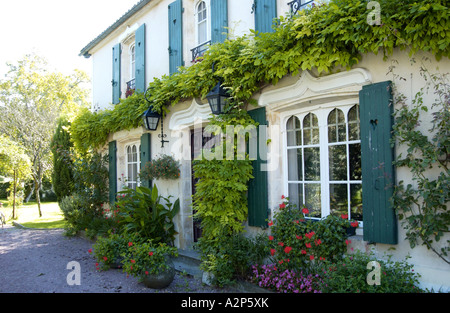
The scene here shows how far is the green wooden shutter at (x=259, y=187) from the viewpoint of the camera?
4723 mm

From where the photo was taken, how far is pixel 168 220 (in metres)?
6.75

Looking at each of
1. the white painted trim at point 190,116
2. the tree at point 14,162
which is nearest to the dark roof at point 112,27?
the white painted trim at point 190,116

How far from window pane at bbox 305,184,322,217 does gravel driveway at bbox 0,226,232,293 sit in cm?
164

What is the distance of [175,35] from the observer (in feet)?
22.7

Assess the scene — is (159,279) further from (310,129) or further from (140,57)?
(140,57)

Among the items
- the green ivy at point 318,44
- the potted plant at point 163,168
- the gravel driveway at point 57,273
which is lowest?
the gravel driveway at point 57,273

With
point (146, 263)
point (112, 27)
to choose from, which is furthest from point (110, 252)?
point (112, 27)

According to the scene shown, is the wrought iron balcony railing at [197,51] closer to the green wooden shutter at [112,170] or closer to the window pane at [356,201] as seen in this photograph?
the green wooden shutter at [112,170]

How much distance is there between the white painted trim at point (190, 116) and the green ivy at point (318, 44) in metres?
0.27

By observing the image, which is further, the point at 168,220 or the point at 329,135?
the point at 168,220

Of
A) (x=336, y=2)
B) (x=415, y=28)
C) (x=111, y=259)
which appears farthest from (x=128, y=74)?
(x=415, y=28)

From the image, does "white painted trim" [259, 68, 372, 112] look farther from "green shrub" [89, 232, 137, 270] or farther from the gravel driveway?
"green shrub" [89, 232, 137, 270]
